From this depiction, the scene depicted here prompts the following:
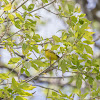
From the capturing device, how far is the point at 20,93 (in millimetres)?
→ 1853

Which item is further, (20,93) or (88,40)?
(88,40)

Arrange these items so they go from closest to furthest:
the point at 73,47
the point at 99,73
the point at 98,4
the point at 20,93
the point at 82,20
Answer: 1. the point at 20,93
2. the point at 73,47
3. the point at 82,20
4. the point at 99,73
5. the point at 98,4

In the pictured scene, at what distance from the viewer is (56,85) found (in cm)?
692

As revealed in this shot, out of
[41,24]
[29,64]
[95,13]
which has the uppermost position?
[95,13]

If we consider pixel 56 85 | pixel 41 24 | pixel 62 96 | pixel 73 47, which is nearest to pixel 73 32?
pixel 73 47

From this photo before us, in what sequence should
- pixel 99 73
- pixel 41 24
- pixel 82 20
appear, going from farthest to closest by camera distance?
pixel 41 24 → pixel 99 73 → pixel 82 20

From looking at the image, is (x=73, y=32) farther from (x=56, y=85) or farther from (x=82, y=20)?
(x=56, y=85)

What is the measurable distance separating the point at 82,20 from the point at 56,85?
4974mm

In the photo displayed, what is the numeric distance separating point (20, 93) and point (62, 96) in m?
0.55

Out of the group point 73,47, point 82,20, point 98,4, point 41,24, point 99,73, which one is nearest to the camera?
point 73,47

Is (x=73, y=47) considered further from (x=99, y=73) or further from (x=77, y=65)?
(x=99, y=73)

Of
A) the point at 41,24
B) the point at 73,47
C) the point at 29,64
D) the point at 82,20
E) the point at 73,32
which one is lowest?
the point at 29,64

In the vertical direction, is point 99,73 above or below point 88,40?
below

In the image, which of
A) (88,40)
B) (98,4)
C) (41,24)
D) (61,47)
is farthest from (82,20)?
(98,4)
